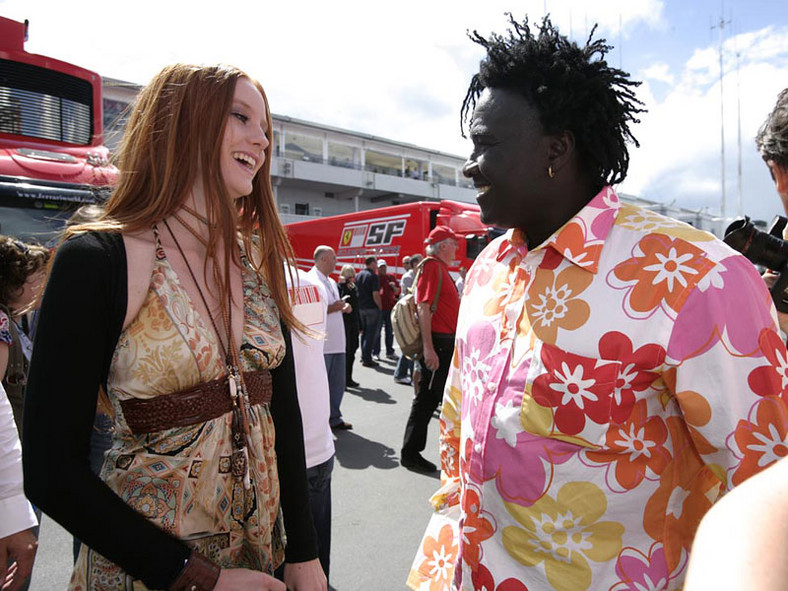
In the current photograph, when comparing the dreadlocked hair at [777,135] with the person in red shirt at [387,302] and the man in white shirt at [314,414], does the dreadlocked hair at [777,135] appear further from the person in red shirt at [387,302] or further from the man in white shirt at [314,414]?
the person in red shirt at [387,302]

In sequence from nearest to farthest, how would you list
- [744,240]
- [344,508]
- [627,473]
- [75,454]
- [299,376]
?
[75,454]
[627,473]
[744,240]
[299,376]
[344,508]

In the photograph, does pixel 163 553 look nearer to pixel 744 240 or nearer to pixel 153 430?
pixel 153 430

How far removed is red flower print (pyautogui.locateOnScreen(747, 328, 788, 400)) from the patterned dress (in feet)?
3.79

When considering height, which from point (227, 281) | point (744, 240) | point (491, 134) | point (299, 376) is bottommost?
point (299, 376)

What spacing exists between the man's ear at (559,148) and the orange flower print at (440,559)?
1.16 meters

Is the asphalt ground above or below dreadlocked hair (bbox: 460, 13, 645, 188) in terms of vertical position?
below

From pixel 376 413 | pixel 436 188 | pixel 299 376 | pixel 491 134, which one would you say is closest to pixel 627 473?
pixel 491 134

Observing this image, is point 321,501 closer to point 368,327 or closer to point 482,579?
point 482,579

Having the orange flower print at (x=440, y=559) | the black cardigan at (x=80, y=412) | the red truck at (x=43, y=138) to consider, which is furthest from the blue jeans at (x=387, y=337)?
the black cardigan at (x=80, y=412)

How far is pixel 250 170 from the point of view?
1415 mm

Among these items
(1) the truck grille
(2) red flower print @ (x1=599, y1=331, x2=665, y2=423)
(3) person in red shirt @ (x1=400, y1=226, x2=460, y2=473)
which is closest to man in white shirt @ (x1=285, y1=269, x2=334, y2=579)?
(2) red flower print @ (x1=599, y1=331, x2=665, y2=423)

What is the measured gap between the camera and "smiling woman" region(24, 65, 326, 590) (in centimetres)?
100

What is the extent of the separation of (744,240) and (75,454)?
2.08m

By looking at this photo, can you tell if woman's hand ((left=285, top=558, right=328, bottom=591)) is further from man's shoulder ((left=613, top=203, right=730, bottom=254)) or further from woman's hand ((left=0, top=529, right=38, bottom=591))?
man's shoulder ((left=613, top=203, right=730, bottom=254))
